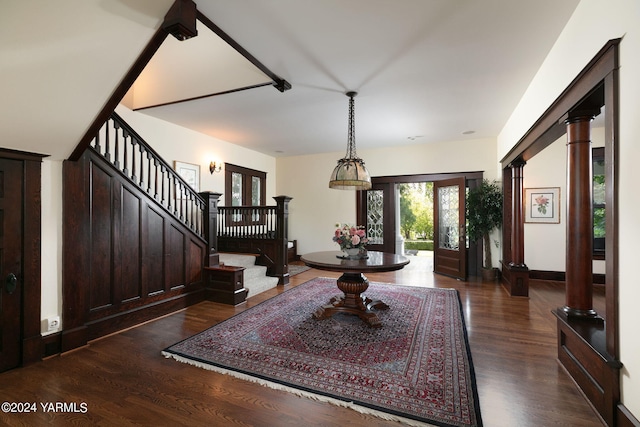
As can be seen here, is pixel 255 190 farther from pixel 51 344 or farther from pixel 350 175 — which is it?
pixel 51 344

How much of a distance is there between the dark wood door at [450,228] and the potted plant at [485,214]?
0.16 metres

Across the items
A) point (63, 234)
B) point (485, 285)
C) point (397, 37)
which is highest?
point (397, 37)

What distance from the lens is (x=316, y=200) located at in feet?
26.2

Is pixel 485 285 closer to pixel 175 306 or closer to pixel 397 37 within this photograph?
pixel 397 37

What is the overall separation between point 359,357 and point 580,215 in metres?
2.18

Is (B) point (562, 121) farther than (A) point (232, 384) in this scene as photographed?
Yes

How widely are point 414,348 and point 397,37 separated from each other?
2.83 metres

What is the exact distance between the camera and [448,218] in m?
6.36

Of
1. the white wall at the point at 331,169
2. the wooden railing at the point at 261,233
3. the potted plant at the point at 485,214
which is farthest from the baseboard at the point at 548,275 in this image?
the wooden railing at the point at 261,233

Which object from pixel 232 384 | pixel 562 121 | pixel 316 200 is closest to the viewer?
pixel 232 384

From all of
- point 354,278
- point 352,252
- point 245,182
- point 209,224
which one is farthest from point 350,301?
point 245,182

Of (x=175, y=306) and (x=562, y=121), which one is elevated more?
(x=562, y=121)

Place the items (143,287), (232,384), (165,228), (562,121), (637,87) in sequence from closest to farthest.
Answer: (637,87)
(232,384)
(562,121)
(143,287)
(165,228)

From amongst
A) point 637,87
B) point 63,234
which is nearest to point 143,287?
point 63,234
